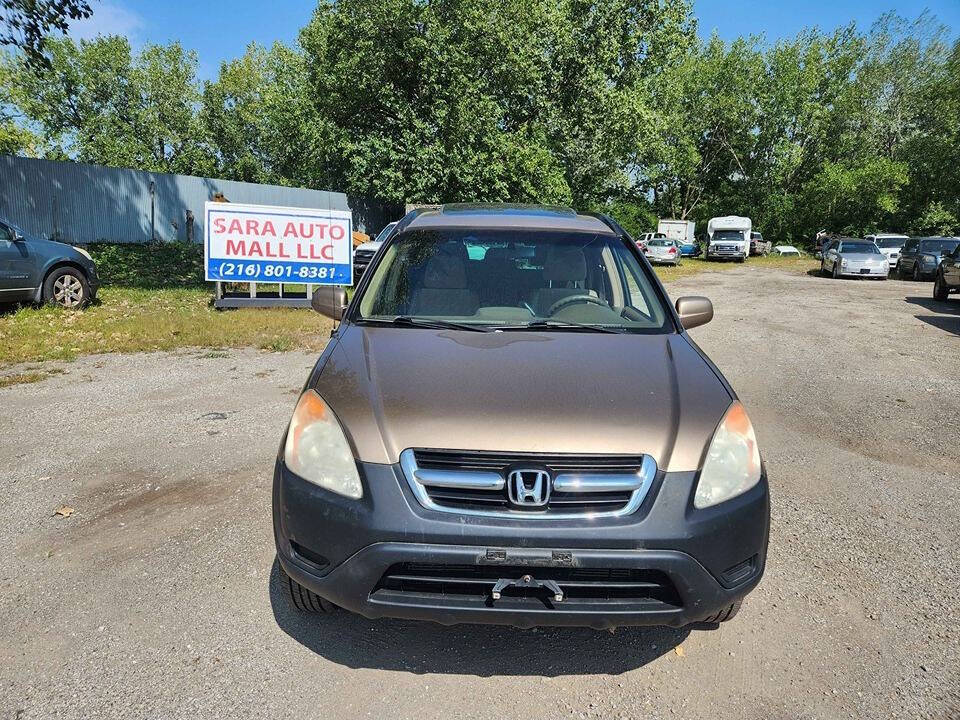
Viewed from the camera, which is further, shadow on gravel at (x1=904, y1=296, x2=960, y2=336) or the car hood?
shadow on gravel at (x1=904, y1=296, x2=960, y2=336)

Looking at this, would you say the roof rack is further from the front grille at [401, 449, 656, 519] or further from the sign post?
the sign post

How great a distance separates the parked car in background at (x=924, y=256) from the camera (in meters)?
24.3

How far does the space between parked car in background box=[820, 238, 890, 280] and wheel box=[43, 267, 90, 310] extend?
2499 centimetres

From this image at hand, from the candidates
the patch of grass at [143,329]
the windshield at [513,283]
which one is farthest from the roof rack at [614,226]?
the patch of grass at [143,329]

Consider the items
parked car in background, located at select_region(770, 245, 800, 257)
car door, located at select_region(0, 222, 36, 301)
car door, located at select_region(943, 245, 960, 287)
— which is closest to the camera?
car door, located at select_region(0, 222, 36, 301)

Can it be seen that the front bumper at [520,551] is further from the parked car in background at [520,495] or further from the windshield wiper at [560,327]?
the windshield wiper at [560,327]

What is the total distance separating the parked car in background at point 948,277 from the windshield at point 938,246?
888 cm

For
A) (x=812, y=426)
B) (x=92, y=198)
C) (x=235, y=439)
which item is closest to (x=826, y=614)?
(x=812, y=426)

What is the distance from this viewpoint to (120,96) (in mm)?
44969

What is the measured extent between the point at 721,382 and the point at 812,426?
12.1 ft

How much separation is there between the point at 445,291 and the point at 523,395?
1196 mm

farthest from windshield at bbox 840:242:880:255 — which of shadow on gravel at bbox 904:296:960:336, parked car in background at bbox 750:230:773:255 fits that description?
parked car in background at bbox 750:230:773:255

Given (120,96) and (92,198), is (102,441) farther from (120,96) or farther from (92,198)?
(120,96)

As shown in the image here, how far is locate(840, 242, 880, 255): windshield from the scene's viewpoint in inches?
1019
